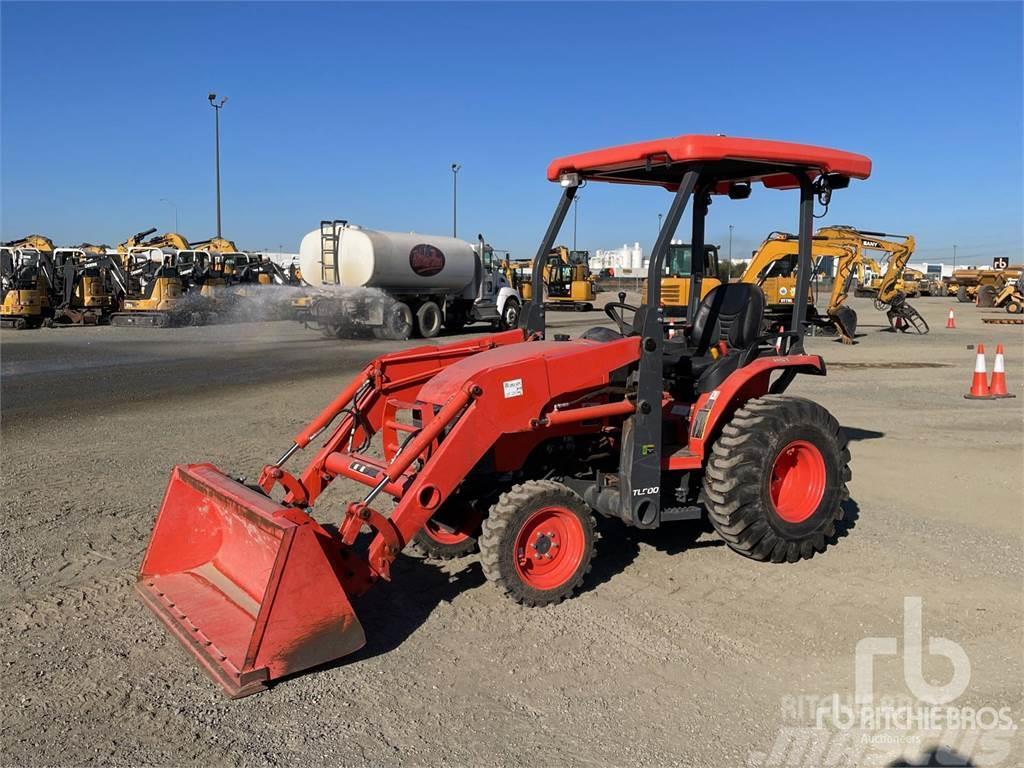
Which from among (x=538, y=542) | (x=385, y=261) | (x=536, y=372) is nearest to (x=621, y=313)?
(x=536, y=372)

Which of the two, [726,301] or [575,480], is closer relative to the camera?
[575,480]

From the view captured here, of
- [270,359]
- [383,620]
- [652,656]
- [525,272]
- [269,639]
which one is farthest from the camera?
[525,272]

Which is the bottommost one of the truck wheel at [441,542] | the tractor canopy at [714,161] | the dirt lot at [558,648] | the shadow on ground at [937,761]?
the shadow on ground at [937,761]

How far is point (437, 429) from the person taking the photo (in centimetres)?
434

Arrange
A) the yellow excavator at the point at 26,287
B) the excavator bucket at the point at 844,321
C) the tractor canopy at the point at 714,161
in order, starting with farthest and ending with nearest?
the yellow excavator at the point at 26,287, the excavator bucket at the point at 844,321, the tractor canopy at the point at 714,161

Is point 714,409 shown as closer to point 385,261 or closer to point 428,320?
point 385,261

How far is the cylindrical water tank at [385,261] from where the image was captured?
72.9ft

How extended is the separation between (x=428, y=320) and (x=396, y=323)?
1.45 meters

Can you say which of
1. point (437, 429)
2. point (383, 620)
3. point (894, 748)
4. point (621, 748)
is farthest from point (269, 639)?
point (894, 748)

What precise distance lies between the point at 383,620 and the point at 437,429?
3.35 feet

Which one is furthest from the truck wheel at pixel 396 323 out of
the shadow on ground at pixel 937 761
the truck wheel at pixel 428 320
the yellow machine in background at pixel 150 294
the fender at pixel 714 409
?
the shadow on ground at pixel 937 761

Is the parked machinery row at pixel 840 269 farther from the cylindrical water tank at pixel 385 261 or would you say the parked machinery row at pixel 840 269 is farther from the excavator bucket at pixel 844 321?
the cylindrical water tank at pixel 385 261

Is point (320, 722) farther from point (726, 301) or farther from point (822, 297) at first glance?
point (822, 297)

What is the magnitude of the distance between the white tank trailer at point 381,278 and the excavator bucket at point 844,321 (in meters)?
7.96
